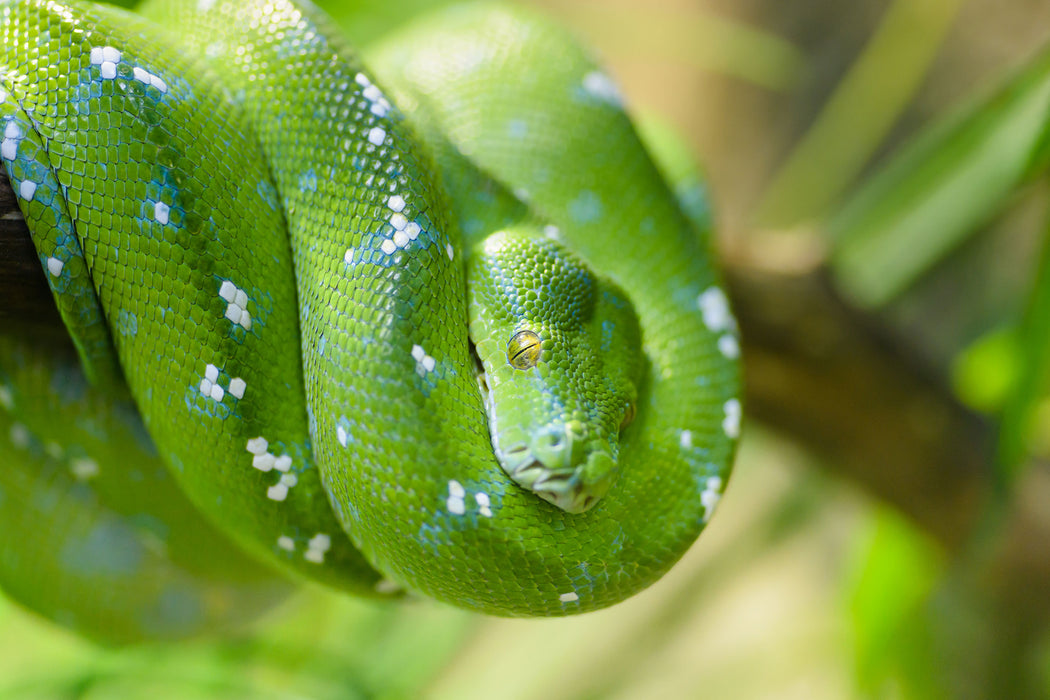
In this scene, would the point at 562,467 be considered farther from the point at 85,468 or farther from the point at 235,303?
the point at 85,468

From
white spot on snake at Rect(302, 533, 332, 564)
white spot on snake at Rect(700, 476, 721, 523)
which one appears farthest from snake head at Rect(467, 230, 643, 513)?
white spot on snake at Rect(302, 533, 332, 564)

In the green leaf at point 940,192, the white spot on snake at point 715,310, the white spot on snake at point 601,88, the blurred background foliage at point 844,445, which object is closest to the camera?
the white spot on snake at point 715,310

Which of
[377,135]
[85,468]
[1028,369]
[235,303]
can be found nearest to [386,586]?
[235,303]

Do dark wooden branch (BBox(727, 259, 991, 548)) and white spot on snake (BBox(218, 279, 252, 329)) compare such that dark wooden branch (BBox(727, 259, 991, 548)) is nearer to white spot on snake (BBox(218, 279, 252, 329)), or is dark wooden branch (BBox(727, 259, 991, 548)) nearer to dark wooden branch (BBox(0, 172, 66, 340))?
white spot on snake (BBox(218, 279, 252, 329))

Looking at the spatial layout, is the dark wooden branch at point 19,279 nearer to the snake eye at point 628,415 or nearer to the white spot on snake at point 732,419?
the snake eye at point 628,415

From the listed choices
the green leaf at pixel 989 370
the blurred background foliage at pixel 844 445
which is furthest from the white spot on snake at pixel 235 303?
the green leaf at pixel 989 370

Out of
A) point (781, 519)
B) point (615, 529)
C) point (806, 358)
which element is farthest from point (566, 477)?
point (781, 519)
